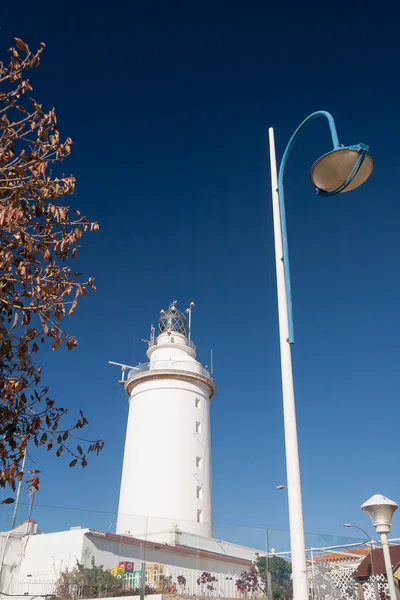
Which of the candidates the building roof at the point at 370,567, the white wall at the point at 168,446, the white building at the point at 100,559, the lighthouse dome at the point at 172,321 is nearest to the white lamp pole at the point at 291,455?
the building roof at the point at 370,567

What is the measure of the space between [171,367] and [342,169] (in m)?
20.6

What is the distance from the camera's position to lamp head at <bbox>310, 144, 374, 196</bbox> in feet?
20.9

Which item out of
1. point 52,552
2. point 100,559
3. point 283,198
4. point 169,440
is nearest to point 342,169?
point 283,198

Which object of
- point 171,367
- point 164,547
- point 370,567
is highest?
point 171,367

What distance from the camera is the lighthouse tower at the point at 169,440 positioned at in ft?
76.3

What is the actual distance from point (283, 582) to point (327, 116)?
1116cm

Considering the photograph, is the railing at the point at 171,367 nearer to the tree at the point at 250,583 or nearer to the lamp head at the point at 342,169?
the tree at the point at 250,583

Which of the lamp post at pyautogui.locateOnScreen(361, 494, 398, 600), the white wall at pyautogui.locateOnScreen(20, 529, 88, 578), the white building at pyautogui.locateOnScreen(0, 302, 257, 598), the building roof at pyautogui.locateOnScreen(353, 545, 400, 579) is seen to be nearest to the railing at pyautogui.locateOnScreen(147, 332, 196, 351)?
the white building at pyautogui.locateOnScreen(0, 302, 257, 598)

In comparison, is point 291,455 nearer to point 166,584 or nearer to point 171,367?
point 166,584

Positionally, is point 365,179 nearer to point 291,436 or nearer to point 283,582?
point 291,436

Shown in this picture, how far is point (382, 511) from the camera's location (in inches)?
352

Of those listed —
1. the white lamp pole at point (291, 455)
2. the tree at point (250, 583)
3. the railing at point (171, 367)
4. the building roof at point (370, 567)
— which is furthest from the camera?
the railing at point (171, 367)

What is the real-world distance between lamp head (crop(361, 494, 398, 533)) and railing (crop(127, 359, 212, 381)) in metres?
17.6

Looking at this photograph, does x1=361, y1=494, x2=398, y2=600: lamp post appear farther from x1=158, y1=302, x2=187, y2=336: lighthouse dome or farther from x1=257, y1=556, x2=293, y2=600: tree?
x1=158, y1=302, x2=187, y2=336: lighthouse dome
